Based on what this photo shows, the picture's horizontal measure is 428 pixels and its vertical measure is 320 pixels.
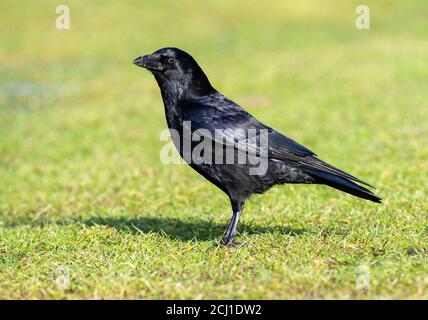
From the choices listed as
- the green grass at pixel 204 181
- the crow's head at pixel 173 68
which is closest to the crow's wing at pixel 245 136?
the crow's head at pixel 173 68

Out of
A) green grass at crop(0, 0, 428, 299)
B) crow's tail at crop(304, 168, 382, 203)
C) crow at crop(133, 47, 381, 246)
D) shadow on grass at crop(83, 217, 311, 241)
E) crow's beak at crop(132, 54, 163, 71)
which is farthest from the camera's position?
shadow on grass at crop(83, 217, 311, 241)

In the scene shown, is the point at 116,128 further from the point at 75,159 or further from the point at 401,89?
the point at 401,89

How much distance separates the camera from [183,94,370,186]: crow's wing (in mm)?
5734

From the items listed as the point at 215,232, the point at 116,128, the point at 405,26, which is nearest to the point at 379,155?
the point at 215,232

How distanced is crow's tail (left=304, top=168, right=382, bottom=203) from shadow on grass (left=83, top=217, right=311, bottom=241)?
2.01 ft

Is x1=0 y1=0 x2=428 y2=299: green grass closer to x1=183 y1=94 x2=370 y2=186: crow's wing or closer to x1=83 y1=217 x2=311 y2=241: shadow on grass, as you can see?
x1=83 y1=217 x2=311 y2=241: shadow on grass

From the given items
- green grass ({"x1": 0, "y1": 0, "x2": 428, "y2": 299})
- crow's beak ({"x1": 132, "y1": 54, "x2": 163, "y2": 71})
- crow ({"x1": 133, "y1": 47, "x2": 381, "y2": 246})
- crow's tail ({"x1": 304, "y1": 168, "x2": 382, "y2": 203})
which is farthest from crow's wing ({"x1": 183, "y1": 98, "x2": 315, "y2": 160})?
green grass ({"x1": 0, "y1": 0, "x2": 428, "y2": 299})

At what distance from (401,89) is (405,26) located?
1407cm

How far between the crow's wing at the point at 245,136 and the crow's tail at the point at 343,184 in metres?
0.03

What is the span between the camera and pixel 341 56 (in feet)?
66.1

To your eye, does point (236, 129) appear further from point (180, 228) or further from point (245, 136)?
point (180, 228)

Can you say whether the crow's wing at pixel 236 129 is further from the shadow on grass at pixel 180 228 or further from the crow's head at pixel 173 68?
the shadow on grass at pixel 180 228

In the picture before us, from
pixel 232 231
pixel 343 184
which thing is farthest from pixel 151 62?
pixel 343 184

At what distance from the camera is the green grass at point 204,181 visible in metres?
4.76
